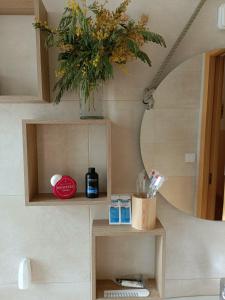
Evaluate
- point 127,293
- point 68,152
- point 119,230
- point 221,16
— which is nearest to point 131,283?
point 127,293

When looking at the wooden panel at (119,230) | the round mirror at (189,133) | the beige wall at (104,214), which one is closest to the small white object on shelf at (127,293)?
the beige wall at (104,214)

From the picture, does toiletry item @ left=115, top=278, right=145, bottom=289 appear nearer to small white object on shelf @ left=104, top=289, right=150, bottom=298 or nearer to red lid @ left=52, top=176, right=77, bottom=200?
small white object on shelf @ left=104, top=289, right=150, bottom=298

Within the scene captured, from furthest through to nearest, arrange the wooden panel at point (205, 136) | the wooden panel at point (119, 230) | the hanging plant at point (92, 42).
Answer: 1. the wooden panel at point (205, 136)
2. the wooden panel at point (119, 230)
3. the hanging plant at point (92, 42)

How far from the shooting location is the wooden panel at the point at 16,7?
938 millimetres

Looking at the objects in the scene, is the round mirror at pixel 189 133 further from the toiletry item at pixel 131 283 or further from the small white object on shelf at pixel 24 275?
the small white object on shelf at pixel 24 275

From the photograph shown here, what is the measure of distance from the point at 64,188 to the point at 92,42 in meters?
0.53

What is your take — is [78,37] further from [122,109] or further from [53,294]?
[53,294]

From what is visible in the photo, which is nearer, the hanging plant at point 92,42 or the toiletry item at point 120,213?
the hanging plant at point 92,42

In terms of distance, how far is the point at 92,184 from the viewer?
1.01 m

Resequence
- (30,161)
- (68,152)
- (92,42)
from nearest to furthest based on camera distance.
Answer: (92,42) < (30,161) < (68,152)

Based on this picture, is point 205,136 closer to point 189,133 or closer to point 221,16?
point 189,133

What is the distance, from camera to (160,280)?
1039 millimetres

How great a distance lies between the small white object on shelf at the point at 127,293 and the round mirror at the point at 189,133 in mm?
374

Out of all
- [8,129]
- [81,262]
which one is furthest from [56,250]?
[8,129]
